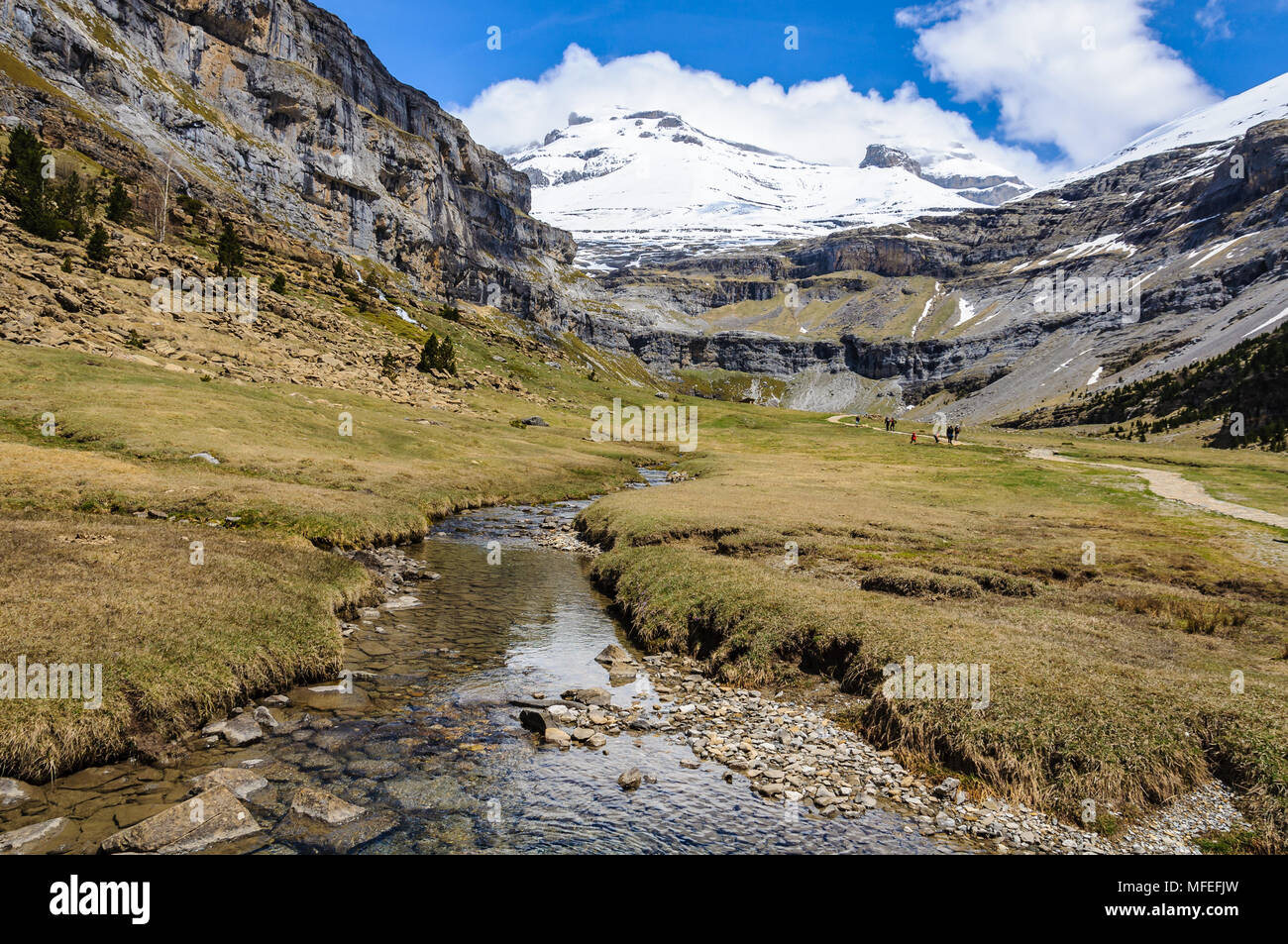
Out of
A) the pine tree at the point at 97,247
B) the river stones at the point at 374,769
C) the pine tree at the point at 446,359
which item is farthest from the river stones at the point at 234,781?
the pine tree at the point at 446,359

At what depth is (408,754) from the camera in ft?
50.0

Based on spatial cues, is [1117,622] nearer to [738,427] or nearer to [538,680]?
[538,680]

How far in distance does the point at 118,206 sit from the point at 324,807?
138 m

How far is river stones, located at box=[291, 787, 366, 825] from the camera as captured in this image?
12.2 m

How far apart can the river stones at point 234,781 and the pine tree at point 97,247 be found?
10213cm

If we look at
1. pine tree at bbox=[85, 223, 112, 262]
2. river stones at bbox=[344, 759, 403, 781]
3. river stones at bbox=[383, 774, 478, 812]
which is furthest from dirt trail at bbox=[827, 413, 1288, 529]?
pine tree at bbox=[85, 223, 112, 262]

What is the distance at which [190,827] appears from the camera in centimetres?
1109

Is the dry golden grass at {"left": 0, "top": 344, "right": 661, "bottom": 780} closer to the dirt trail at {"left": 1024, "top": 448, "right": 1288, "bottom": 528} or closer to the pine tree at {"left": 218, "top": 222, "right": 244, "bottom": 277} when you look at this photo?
the pine tree at {"left": 218, "top": 222, "right": 244, "bottom": 277}

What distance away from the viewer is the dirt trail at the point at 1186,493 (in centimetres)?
4791

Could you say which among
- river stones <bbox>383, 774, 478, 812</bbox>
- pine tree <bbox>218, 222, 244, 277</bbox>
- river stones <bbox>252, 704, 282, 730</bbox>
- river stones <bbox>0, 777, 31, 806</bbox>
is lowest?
river stones <bbox>383, 774, 478, 812</bbox>

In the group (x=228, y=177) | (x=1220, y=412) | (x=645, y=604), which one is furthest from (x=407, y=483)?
(x=228, y=177)

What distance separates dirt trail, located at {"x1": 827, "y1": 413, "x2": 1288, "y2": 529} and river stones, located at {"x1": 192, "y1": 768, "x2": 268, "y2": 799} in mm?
59455

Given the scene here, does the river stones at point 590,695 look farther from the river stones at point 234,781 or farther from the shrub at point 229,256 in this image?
the shrub at point 229,256

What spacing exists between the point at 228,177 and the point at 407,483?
666 ft
